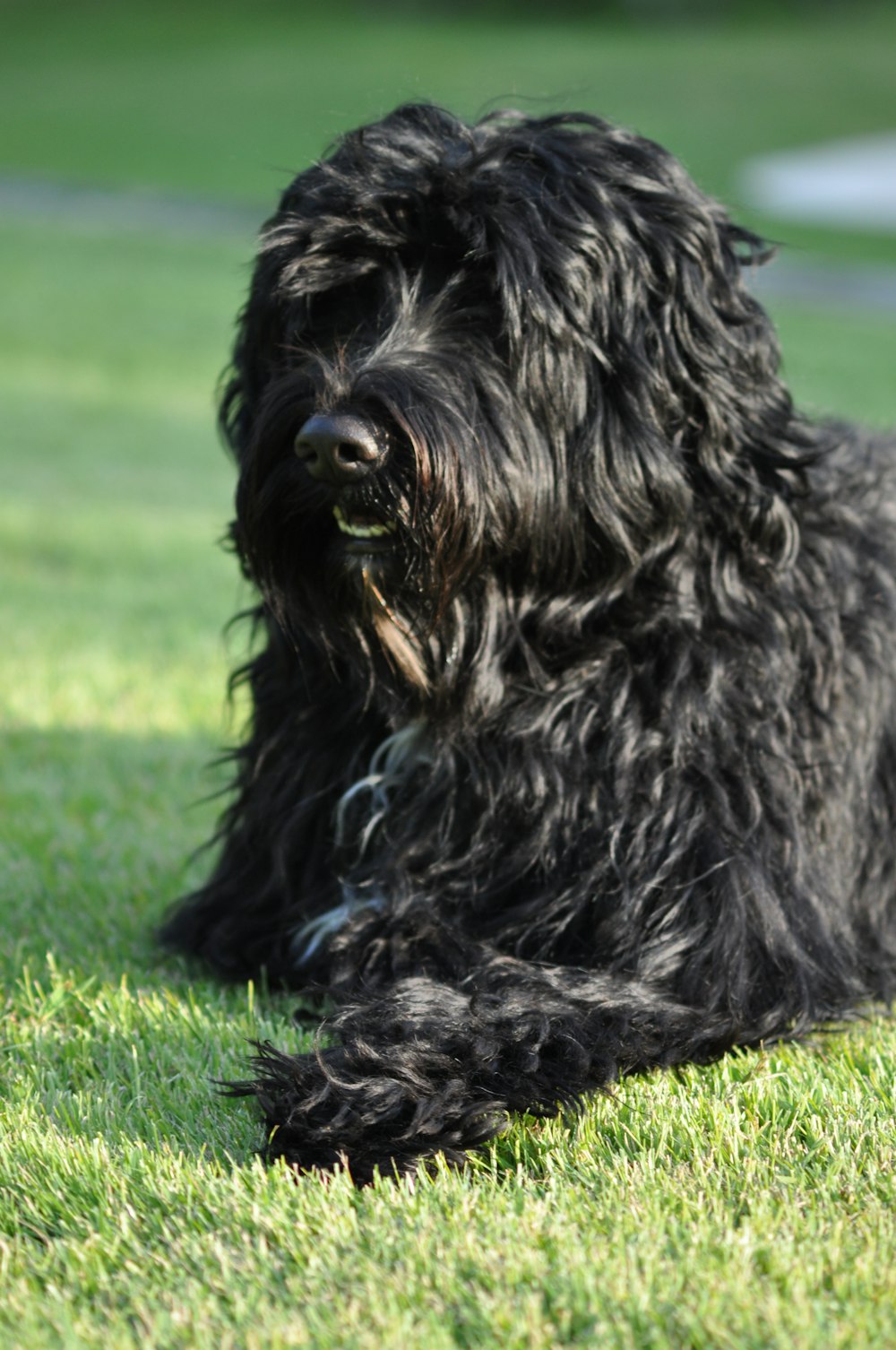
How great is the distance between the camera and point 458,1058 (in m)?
3.27

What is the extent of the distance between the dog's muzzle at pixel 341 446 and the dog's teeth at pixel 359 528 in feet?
0.49

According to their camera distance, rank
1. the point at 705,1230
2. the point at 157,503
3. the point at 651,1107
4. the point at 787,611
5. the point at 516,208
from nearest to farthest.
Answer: the point at 705,1230 → the point at 651,1107 → the point at 516,208 → the point at 787,611 → the point at 157,503

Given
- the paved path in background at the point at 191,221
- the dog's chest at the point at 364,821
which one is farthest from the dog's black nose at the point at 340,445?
the paved path in background at the point at 191,221

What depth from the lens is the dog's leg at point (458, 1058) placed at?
3057mm

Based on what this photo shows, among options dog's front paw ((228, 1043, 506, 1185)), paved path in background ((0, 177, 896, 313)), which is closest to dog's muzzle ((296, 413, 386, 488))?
dog's front paw ((228, 1043, 506, 1185))

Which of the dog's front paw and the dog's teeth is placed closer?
the dog's front paw

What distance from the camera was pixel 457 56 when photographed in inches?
1752

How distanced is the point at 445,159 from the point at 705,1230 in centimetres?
239

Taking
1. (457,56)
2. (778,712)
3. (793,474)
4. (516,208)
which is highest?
(457,56)

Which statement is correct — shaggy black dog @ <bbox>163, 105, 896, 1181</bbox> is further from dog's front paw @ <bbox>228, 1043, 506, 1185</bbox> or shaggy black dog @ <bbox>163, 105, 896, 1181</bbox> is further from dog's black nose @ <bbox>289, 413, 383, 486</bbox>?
dog's front paw @ <bbox>228, 1043, 506, 1185</bbox>

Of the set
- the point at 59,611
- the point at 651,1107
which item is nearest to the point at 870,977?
the point at 651,1107

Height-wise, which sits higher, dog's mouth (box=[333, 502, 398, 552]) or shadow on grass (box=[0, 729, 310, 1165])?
dog's mouth (box=[333, 502, 398, 552])

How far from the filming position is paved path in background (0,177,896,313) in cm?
2120

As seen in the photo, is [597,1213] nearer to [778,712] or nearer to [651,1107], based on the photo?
[651,1107]
